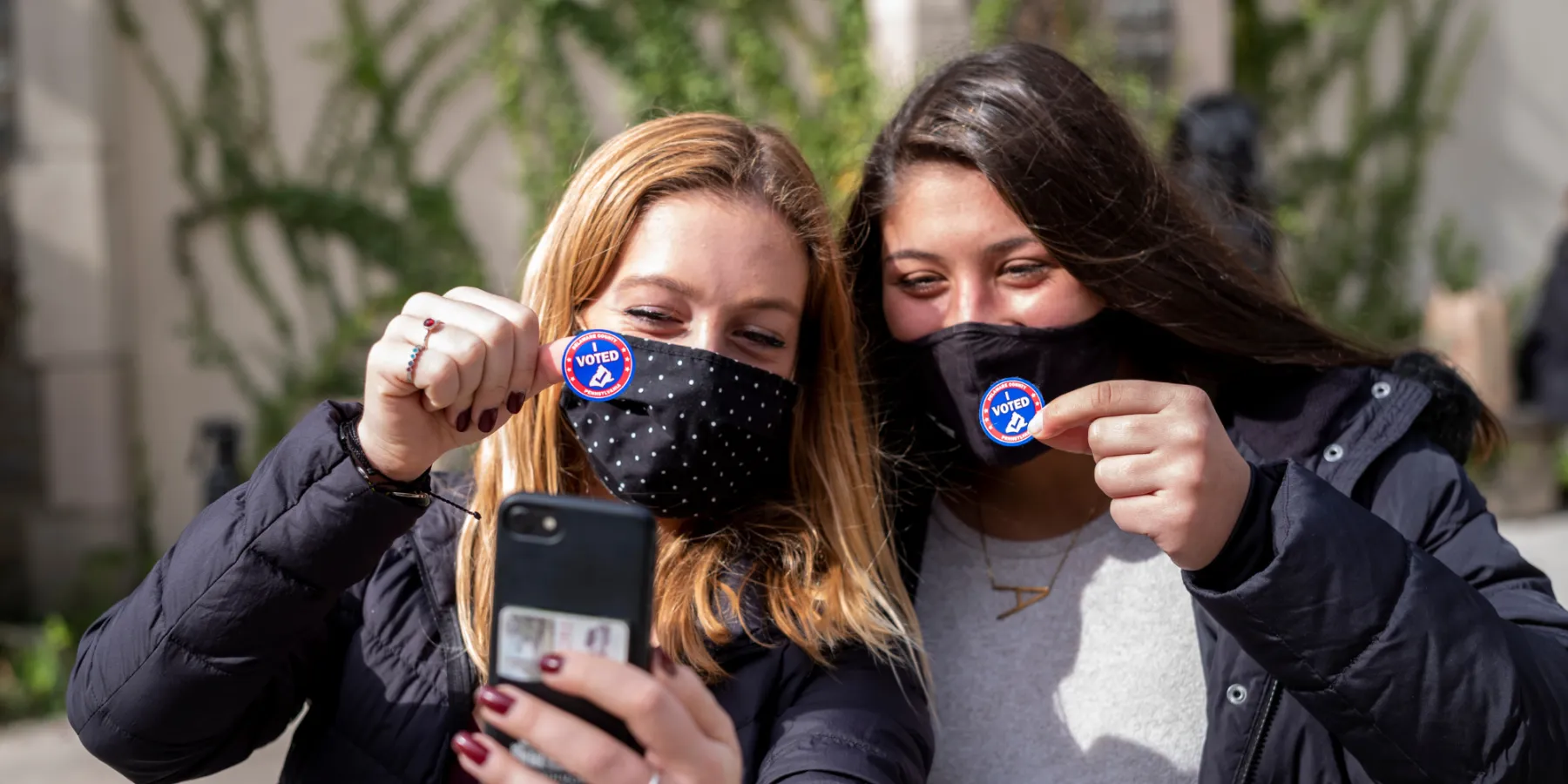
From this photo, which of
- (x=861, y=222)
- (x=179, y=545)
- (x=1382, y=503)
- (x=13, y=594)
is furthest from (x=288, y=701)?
(x=13, y=594)

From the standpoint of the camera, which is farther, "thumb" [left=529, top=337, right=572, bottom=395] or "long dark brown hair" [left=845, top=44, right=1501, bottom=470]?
"long dark brown hair" [left=845, top=44, right=1501, bottom=470]

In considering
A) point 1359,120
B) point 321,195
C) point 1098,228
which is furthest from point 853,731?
point 1359,120

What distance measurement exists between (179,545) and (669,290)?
2.50ft

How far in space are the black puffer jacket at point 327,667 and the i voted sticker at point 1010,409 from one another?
0.42 meters

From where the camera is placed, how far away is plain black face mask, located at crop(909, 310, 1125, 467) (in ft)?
7.18

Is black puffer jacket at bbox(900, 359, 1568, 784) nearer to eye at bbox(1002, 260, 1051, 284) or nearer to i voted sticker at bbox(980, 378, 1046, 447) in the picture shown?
i voted sticker at bbox(980, 378, 1046, 447)

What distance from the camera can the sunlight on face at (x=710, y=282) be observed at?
6.63 ft

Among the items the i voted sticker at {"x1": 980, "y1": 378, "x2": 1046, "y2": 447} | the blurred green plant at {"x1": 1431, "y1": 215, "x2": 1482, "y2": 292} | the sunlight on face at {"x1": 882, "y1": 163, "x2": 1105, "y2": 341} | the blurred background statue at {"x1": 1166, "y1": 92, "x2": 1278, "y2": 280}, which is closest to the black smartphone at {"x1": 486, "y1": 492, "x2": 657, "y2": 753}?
the i voted sticker at {"x1": 980, "y1": 378, "x2": 1046, "y2": 447}

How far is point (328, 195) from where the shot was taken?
727cm

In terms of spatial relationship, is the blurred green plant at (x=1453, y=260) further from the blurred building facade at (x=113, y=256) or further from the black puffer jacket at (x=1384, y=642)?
the black puffer jacket at (x=1384, y=642)

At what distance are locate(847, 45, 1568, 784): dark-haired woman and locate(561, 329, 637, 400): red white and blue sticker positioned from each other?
56 centimetres

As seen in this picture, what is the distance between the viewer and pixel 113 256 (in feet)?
22.0

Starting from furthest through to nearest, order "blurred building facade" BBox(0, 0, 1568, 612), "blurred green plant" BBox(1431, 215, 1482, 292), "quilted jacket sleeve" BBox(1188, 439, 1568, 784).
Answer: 1. "blurred green plant" BBox(1431, 215, 1482, 292)
2. "blurred building facade" BBox(0, 0, 1568, 612)
3. "quilted jacket sleeve" BBox(1188, 439, 1568, 784)

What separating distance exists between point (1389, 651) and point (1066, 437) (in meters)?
0.48
